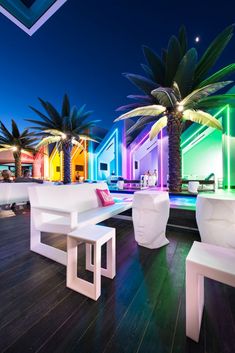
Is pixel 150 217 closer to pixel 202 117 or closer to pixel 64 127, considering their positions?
pixel 202 117

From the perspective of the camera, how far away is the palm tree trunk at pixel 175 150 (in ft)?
17.6

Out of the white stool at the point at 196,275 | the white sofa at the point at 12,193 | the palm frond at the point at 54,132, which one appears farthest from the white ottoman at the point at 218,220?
the palm frond at the point at 54,132

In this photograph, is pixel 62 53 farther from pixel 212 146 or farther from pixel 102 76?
pixel 212 146

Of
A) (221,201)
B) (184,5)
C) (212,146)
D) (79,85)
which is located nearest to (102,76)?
(79,85)

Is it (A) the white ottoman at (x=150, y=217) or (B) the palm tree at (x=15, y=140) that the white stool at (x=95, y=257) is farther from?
(B) the palm tree at (x=15, y=140)

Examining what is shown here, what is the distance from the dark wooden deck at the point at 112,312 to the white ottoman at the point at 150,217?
43cm

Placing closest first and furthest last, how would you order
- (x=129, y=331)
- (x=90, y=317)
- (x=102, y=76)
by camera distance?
1. (x=129, y=331)
2. (x=90, y=317)
3. (x=102, y=76)

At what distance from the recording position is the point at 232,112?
6484 mm

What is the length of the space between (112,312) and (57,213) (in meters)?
1.37

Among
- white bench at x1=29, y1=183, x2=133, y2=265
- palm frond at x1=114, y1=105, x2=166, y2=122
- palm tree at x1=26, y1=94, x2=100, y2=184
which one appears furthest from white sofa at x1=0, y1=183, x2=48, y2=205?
palm frond at x1=114, y1=105, x2=166, y2=122

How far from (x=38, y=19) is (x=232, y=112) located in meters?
8.35

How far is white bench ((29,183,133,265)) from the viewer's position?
7.57 feet

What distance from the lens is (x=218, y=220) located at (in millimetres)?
2385

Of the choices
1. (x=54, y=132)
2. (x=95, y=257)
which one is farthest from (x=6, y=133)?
(x=95, y=257)
